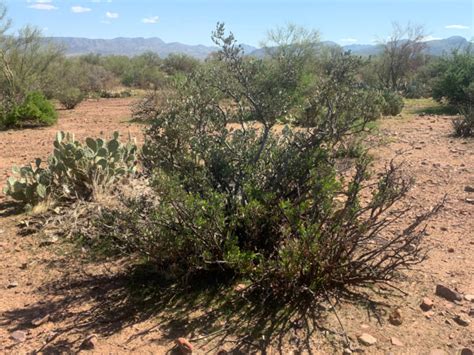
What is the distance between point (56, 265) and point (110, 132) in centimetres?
766

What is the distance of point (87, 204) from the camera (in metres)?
4.96

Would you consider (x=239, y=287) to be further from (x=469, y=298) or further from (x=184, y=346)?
(x=469, y=298)

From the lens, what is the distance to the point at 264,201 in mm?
3357

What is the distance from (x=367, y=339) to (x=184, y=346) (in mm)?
1132

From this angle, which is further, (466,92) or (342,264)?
(466,92)

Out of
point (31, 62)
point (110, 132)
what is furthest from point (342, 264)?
point (31, 62)

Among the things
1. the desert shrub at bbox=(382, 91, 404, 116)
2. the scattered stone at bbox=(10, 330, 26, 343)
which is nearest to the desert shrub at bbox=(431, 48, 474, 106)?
the desert shrub at bbox=(382, 91, 404, 116)

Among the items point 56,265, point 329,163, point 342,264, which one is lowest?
point 56,265

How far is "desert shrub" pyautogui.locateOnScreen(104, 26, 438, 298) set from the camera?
9.99ft

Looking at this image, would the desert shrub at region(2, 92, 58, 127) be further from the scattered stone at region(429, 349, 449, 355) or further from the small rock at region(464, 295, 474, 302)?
the scattered stone at region(429, 349, 449, 355)

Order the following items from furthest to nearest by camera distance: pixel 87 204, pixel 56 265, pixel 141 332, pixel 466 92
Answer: pixel 466 92 < pixel 87 204 < pixel 56 265 < pixel 141 332

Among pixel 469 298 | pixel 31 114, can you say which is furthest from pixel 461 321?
pixel 31 114

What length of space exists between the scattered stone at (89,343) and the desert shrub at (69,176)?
2.52 metres

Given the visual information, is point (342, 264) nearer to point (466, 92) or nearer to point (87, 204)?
point (87, 204)
